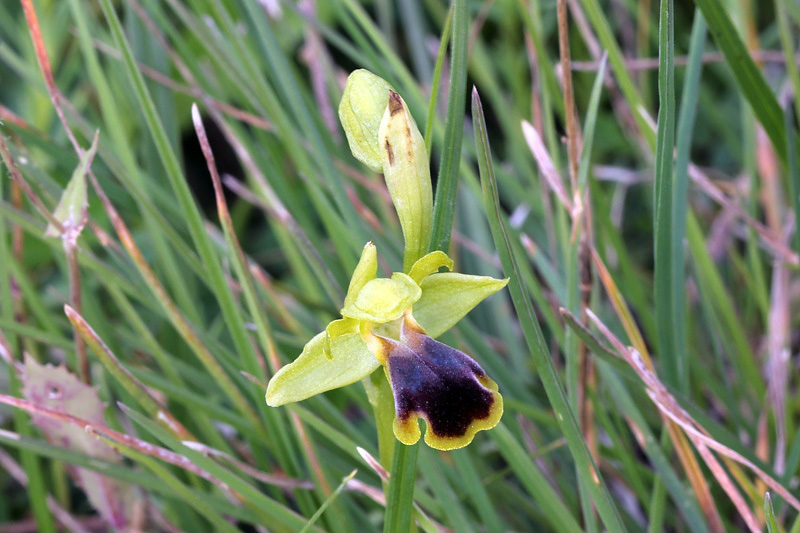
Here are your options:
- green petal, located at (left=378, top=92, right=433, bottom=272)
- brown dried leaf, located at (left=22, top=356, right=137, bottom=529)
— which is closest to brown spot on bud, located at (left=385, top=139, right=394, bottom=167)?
green petal, located at (left=378, top=92, right=433, bottom=272)

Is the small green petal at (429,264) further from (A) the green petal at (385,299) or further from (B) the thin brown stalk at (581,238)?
(B) the thin brown stalk at (581,238)

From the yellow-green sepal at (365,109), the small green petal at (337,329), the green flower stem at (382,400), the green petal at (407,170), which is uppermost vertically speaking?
the yellow-green sepal at (365,109)

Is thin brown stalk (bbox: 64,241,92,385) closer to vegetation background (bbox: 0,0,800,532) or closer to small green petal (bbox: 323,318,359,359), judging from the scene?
vegetation background (bbox: 0,0,800,532)

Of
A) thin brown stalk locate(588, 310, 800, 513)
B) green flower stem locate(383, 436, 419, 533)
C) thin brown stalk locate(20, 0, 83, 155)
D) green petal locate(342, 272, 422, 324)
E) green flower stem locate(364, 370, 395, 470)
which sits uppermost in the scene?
thin brown stalk locate(20, 0, 83, 155)

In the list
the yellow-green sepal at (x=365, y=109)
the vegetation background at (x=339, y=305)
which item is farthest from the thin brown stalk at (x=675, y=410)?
the yellow-green sepal at (x=365, y=109)

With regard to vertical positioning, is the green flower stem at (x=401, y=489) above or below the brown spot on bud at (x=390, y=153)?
below

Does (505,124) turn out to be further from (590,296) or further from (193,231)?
(193,231)

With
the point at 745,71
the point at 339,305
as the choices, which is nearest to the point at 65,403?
the point at 339,305

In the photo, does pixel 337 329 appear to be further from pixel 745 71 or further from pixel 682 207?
pixel 745 71
